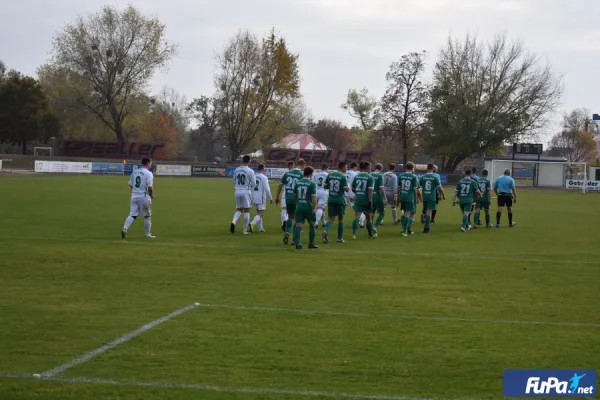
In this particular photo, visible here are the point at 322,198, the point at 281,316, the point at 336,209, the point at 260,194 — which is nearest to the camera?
the point at 281,316

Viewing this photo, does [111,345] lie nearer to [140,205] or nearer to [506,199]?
[140,205]

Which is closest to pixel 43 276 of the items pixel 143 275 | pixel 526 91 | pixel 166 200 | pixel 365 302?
pixel 143 275

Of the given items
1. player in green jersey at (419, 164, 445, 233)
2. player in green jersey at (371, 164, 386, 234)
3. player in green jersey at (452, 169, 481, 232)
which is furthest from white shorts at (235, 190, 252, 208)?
player in green jersey at (452, 169, 481, 232)

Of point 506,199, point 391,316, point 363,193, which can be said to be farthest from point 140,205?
point 506,199

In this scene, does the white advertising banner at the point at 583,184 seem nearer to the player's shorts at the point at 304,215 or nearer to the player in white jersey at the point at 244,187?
the player in white jersey at the point at 244,187

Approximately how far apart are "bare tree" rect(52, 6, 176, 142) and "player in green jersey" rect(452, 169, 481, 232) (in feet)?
206

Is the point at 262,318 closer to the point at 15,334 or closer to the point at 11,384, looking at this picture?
the point at 15,334

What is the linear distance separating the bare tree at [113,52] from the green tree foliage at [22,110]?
4675 mm

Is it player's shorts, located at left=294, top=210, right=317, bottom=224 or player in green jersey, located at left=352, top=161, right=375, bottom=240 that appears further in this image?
player in green jersey, located at left=352, top=161, right=375, bottom=240

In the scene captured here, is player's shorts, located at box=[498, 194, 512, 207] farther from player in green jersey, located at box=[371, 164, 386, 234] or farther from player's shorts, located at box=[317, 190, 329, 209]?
player's shorts, located at box=[317, 190, 329, 209]

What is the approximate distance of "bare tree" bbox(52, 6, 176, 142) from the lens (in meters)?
79.6

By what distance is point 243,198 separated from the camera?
2067cm

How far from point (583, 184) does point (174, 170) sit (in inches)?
1491

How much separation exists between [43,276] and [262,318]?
4.72 metres
